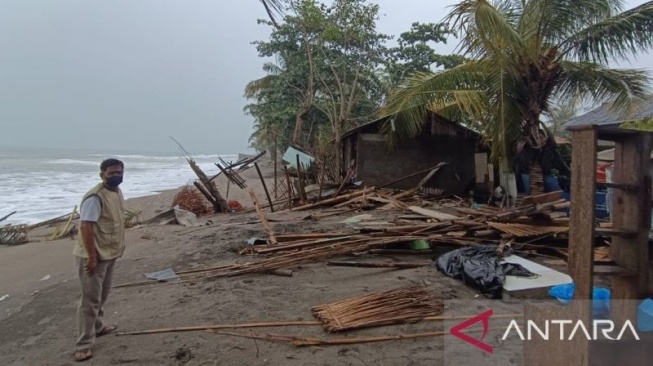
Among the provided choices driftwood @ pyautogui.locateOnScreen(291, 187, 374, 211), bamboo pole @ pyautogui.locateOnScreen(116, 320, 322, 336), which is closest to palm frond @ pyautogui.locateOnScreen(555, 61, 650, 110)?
driftwood @ pyautogui.locateOnScreen(291, 187, 374, 211)

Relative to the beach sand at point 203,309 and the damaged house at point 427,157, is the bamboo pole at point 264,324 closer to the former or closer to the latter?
the beach sand at point 203,309

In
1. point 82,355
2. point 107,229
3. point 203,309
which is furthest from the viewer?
point 203,309

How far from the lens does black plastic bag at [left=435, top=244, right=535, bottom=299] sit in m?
4.55

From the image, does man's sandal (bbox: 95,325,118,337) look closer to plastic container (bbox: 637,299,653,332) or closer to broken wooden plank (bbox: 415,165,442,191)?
plastic container (bbox: 637,299,653,332)

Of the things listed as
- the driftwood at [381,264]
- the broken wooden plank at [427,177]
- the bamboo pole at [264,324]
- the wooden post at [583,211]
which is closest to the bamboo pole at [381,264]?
the driftwood at [381,264]

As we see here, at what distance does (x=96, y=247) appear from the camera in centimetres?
386

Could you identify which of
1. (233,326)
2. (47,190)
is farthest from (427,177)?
(47,190)

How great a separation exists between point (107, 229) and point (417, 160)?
408 inches

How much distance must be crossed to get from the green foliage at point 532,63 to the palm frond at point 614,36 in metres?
0.02

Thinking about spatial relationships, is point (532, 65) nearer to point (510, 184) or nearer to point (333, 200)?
point (510, 184)

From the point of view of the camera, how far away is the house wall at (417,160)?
12930 millimetres

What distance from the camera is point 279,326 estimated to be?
402 centimetres

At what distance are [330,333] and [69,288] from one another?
4.64 metres

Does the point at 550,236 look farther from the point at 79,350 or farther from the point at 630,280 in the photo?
the point at 79,350
